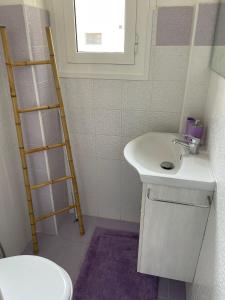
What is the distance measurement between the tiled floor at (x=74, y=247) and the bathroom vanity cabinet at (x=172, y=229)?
0.19 metres

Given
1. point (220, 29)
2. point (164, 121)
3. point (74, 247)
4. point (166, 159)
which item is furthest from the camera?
point (74, 247)

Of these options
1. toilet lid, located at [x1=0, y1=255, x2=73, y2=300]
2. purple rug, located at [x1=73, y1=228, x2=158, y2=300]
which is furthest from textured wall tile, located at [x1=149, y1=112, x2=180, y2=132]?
toilet lid, located at [x1=0, y1=255, x2=73, y2=300]

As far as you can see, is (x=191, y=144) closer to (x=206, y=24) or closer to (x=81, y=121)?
(x=206, y=24)

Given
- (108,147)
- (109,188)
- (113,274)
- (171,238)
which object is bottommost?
(113,274)

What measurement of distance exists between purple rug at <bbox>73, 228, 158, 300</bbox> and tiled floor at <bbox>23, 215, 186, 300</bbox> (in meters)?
0.06

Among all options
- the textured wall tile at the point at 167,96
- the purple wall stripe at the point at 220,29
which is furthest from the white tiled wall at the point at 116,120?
the purple wall stripe at the point at 220,29

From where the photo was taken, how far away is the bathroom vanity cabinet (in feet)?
3.99

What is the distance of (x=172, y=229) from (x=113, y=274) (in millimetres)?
656

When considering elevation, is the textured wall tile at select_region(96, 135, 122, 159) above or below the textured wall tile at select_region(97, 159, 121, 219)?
above

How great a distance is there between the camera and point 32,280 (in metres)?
1.07

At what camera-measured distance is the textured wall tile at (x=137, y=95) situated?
5.50 feet

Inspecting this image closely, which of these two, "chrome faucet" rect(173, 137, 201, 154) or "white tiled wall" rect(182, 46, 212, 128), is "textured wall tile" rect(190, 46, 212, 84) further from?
"chrome faucet" rect(173, 137, 201, 154)

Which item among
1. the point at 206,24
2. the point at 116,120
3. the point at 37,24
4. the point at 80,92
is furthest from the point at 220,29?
the point at 37,24

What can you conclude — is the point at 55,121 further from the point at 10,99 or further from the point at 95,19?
the point at 95,19
